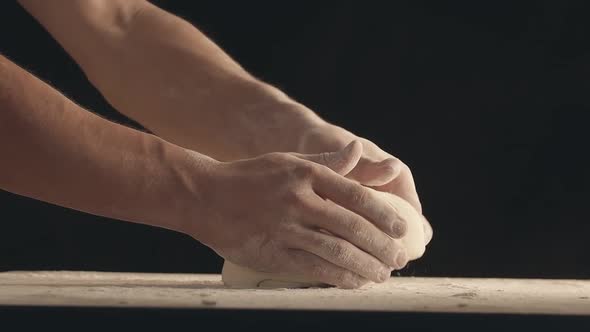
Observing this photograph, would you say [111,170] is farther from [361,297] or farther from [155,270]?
[155,270]

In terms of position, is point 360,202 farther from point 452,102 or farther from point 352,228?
point 452,102

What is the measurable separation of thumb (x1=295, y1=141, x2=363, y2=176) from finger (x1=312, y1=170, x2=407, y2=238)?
0.17ft

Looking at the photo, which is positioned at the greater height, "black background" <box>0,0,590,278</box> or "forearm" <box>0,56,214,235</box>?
"black background" <box>0,0,590,278</box>

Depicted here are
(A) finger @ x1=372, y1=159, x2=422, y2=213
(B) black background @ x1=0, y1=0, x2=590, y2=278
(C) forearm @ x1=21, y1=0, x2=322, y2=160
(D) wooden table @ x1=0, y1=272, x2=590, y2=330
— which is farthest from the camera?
(B) black background @ x1=0, y1=0, x2=590, y2=278

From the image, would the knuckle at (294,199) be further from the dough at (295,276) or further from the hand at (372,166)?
the hand at (372,166)

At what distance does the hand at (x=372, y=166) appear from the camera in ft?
4.74

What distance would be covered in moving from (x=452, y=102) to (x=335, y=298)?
1.46m

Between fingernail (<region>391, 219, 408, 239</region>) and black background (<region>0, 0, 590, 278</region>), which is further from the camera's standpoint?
black background (<region>0, 0, 590, 278</region>)

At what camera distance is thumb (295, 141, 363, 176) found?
1357mm

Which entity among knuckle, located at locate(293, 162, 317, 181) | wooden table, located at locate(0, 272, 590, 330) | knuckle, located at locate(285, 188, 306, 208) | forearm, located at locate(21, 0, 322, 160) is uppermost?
forearm, located at locate(21, 0, 322, 160)

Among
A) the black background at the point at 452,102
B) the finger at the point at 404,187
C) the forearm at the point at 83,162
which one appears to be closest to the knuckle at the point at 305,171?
the forearm at the point at 83,162

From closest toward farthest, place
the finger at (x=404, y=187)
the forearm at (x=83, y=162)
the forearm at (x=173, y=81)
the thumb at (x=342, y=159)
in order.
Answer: the forearm at (x=83, y=162), the thumb at (x=342, y=159), the finger at (x=404, y=187), the forearm at (x=173, y=81)

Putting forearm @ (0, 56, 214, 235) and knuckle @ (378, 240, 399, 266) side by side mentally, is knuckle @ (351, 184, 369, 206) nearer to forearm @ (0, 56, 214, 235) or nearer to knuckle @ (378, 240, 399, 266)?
knuckle @ (378, 240, 399, 266)

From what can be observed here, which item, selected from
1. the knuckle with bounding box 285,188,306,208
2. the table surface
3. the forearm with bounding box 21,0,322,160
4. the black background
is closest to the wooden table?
the table surface
